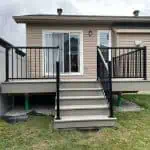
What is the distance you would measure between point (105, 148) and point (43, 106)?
3.61 metres

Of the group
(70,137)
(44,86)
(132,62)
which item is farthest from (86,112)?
(132,62)

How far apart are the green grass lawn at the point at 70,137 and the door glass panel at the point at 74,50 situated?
5.37 m

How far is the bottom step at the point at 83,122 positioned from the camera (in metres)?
6.05

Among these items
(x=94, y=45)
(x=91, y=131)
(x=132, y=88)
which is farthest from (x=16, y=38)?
(x=91, y=131)

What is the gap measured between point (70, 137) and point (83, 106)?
1.16 meters

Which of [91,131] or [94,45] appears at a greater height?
[94,45]

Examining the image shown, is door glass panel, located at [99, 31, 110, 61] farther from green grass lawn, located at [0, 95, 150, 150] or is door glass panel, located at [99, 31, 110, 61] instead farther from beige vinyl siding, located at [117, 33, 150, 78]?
green grass lawn, located at [0, 95, 150, 150]

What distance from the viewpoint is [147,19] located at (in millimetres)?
12344

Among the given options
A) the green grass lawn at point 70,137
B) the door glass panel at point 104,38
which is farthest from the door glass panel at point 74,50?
the green grass lawn at point 70,137

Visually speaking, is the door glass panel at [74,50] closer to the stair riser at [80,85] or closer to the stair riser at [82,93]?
the stair riser at [80,85]

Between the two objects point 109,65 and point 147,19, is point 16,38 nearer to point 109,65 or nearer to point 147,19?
point 147,19

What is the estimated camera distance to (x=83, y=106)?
671 centimetres

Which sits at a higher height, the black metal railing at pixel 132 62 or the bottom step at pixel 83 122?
the black metal railing at pixel 132 62

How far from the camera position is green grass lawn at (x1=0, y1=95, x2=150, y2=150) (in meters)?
5.24
